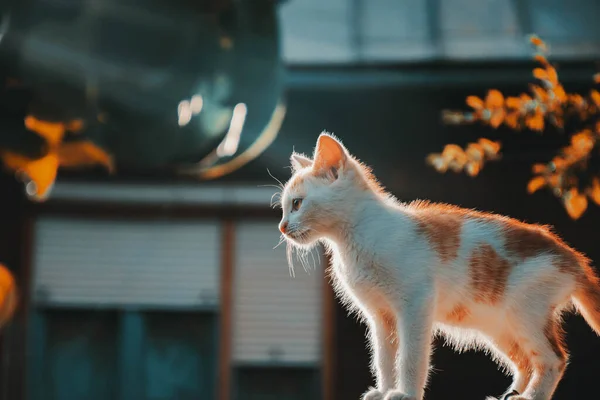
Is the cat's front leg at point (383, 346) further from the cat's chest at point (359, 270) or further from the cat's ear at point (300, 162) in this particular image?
the cat's ear at point (300, 162)

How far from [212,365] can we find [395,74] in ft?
6.03

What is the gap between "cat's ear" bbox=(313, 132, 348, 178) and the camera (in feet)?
3.31

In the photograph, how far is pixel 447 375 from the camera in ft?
13.6

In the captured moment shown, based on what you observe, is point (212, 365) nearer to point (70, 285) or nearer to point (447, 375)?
point (70, 285)

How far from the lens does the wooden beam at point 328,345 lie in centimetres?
425

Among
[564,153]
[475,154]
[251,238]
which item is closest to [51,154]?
[475,154]

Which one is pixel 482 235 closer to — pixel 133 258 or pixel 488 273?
pixel 488 273

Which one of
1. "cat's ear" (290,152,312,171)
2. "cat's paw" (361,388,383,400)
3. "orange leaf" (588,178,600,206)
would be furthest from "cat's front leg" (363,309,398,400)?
"orange leaf" (588,178,600,206)

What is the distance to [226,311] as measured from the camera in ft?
14.3

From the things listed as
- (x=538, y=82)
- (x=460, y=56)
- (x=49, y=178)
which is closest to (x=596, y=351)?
(x=538, y=82)

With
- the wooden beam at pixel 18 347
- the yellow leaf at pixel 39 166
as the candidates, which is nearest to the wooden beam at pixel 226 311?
the wooden beam at pixel 18 347

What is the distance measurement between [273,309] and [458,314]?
11.2 ft

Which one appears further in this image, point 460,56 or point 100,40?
point 460,56

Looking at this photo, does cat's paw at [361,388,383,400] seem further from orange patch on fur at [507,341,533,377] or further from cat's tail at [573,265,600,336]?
cat's tail at [573,265,600,336]
